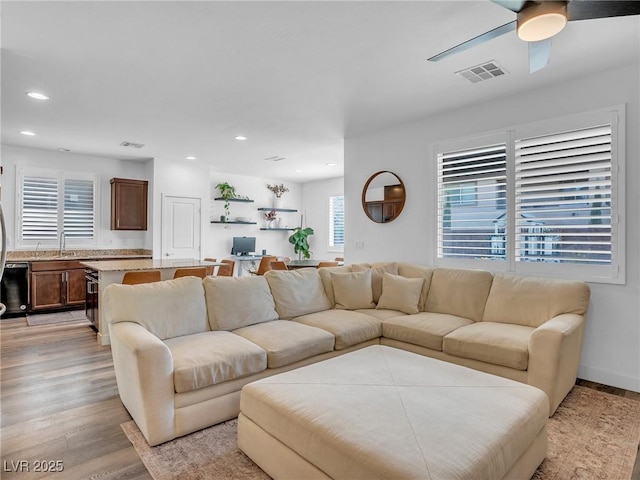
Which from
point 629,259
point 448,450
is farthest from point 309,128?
point 448,450

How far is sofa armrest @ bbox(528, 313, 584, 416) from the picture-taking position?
2.52m

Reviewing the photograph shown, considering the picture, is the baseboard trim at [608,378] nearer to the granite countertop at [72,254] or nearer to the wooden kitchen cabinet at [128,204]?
the granite countertop at [72,254]

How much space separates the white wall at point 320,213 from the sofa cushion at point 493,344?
5.64 meters

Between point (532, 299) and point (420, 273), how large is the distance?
3.84 feet

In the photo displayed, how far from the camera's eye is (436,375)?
214 centimetres

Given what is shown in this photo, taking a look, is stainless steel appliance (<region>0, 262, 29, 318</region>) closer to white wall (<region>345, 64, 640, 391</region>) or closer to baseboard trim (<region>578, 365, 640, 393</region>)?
white wall (<region>345, 64, 640, 391</region>)

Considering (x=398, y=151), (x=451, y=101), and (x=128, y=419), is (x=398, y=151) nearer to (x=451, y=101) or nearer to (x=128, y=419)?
(x=451, y=101)

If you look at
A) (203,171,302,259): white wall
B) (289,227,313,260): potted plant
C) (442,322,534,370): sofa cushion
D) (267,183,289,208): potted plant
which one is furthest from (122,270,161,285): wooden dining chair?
(267,183,289,208): potted plant

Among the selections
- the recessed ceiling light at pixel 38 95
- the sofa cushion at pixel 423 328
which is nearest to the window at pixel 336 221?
the sofa cushion at pixel 423 328

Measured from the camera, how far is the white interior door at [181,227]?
22.9 feet

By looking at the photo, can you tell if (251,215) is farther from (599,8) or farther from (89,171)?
(599,8)

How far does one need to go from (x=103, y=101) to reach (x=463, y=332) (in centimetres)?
425

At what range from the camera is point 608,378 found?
10.5 feet

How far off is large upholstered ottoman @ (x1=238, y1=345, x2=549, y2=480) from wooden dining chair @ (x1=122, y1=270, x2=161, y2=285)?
256 cm
